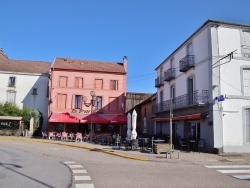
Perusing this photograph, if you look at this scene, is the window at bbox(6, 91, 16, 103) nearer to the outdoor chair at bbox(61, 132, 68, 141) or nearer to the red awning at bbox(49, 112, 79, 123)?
the red awning at bbox(49, 112, 79, 123)

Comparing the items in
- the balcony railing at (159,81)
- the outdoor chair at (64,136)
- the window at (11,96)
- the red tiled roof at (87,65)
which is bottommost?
the outdoor chair at (64,136)

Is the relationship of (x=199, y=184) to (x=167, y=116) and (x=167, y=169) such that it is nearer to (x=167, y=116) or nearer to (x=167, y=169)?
(x=167, y=169)

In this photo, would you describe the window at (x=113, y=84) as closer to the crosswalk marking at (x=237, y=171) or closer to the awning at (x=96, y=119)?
the awning at (x=96, y=119)

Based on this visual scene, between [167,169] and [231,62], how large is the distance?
11086 mm

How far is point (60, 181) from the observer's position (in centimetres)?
873

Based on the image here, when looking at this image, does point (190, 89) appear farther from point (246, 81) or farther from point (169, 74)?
point (246, 81)

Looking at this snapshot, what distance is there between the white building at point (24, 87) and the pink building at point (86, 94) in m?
4.77

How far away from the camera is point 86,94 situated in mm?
36625

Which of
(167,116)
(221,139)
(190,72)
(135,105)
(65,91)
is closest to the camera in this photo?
(221,139)

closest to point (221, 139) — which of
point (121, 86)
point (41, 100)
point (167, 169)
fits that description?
point (167, 169)

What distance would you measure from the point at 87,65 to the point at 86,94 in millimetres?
4322

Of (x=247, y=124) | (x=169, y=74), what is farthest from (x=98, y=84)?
(x=247, y=124)

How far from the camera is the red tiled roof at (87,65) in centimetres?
3700

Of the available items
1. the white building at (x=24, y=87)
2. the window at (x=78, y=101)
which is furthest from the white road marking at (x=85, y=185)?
the white building at (x=24, y=87)
